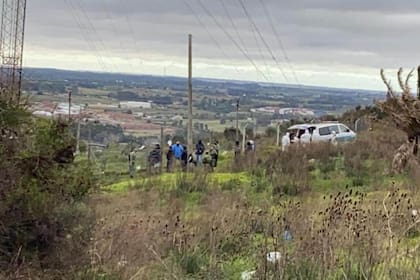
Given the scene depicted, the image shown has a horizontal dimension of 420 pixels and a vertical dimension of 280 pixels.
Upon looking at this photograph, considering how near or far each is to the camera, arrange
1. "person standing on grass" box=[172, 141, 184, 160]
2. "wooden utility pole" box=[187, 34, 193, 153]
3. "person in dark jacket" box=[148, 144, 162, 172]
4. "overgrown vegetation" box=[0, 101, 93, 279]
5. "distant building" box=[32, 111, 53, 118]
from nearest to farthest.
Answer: "overgrown vegetation" box=[0, 101, 93, 279] → "distant building" box=[32, 111, 53, 118] → "person in dark jacket" box=[148, 144, 162, 172] → "person standing on grass" box=[172, 141, 184, 160] → "wooden utility pole" box=[187, 34, 193, 153]

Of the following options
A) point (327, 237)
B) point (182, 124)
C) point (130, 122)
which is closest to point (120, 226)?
point (327, 237)

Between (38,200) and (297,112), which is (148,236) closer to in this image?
(38,200)

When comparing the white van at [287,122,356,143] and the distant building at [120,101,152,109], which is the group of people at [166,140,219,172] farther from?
the distant building at [120,101,152,109]

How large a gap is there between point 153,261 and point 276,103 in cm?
5311

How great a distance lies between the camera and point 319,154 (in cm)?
2673

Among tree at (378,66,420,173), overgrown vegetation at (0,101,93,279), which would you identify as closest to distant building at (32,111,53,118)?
overgrown vegetation at (0,101,93,279)

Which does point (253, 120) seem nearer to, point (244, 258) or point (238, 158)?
point (238, 158)

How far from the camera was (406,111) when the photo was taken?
17359mm

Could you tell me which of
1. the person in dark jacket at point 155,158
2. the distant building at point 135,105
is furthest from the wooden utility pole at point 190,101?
the distant building at point 135,105

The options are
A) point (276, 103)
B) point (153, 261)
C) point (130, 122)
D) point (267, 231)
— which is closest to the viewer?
point (153, 261)

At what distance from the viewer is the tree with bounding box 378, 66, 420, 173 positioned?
17172mm

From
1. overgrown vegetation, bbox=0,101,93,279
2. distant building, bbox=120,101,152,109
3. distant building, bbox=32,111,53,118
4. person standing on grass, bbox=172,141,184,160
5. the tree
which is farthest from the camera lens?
distant building, bbox=120,101,152,109

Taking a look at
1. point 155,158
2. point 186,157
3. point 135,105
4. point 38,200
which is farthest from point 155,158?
point 38,200

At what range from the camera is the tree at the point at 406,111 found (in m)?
17.2
